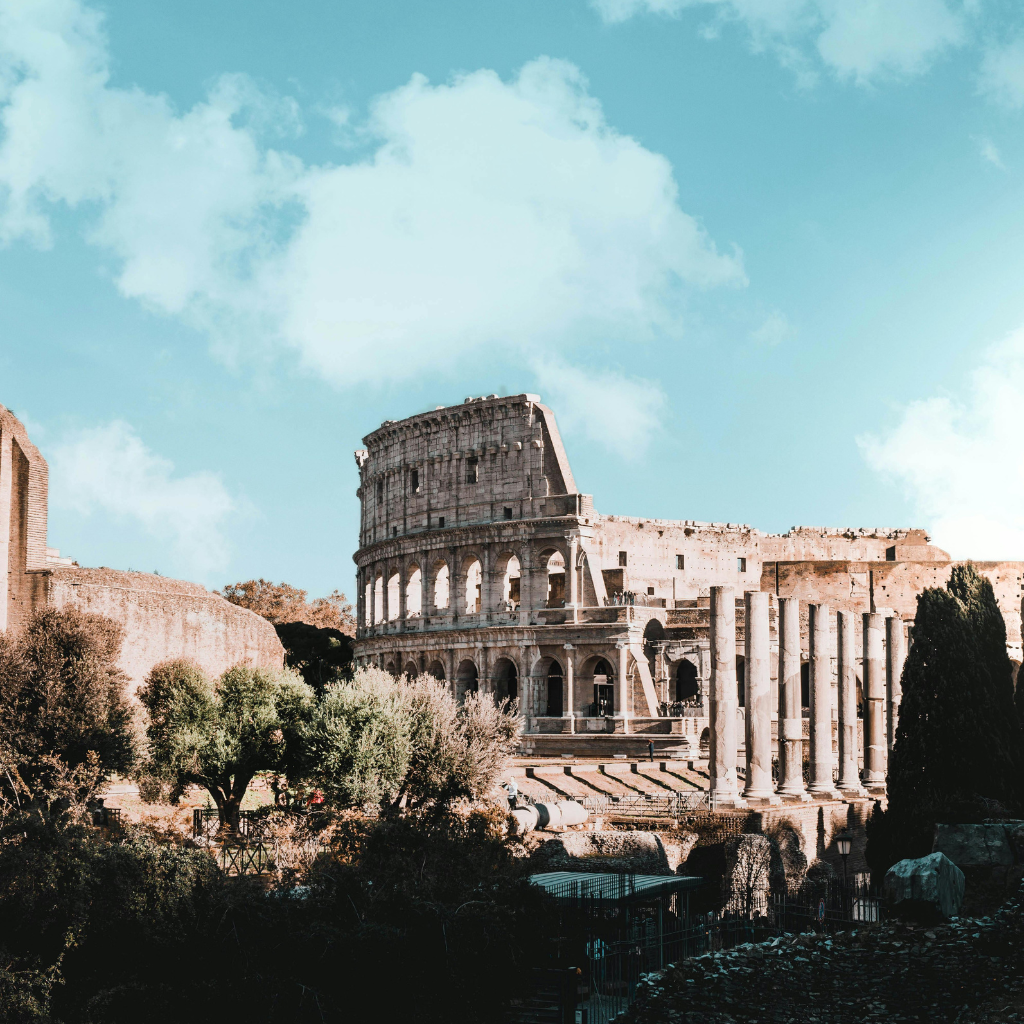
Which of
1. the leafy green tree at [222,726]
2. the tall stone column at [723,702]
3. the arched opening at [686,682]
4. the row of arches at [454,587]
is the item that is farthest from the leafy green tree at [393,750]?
the arched opening at [686,682]

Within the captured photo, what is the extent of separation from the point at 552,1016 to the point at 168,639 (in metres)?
16.1

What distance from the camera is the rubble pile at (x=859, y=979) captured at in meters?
16.1

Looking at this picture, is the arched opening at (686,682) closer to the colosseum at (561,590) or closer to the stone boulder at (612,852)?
the colosseum at (561,590)

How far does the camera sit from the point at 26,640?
80.2ft

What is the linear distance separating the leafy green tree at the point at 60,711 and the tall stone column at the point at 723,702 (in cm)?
1298

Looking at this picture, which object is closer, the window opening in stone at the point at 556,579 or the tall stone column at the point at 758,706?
the tall stone column at the point at 758,706

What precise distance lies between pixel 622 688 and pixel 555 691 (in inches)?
224

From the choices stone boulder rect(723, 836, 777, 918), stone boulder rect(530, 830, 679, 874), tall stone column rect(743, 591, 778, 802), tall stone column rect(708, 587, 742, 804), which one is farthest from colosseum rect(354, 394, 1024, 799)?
stone boulder rect(530, 830, 679, 874)

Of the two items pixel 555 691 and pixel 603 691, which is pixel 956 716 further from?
pixel 555 691

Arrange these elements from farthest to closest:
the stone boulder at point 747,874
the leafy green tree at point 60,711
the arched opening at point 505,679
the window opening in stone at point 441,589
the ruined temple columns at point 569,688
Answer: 1. the window opening in stone at point 441,589
2. the arched opening at point 505,679
3. the ruined temple columns at point 569,688
4. the stone boulder at point 747,874
5. the leafy green tree at point 60,711

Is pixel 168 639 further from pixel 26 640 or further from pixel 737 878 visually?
pixel 737 878

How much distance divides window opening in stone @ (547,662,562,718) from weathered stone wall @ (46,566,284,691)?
2218 cm

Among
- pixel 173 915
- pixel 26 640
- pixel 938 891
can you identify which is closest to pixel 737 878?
pixel 938 891

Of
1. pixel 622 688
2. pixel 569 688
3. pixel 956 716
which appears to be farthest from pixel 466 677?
pixel 956 716
